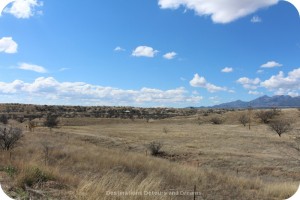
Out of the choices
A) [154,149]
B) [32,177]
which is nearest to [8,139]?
[154,149]

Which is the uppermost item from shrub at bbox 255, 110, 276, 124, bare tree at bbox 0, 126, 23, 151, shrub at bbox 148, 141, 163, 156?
shrub at bbox 255, 110, 276, 124

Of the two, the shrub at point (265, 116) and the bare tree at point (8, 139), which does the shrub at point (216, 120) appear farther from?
the bare tree at point (8, 139)

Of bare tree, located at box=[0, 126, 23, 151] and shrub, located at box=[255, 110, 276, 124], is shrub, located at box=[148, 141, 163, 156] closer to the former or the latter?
bare tree, located at box=[0, 126, 23, 151]

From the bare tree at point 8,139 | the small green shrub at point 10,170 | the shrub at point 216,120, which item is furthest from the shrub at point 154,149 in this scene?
the shrub at point 216,120

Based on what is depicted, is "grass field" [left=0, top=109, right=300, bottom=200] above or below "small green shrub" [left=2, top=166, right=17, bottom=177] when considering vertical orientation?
below

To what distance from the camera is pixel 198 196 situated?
12133 mm

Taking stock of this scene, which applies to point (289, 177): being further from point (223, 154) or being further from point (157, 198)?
point (157, 198)

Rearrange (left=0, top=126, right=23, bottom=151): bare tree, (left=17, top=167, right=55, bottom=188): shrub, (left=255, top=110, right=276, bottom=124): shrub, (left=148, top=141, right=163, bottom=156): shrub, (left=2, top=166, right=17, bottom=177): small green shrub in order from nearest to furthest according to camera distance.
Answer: (left=17, top=167, right=55, bottom=188): shrub
(left=2, top=166, right=17, bottom=177): small green shrub
(left=0, top=126, right=23, bottom=151): bare tree
(left=148, top=141, right=163, bottom=156): shrub
(left=255, top=110, right=276, bottom=124): shrub

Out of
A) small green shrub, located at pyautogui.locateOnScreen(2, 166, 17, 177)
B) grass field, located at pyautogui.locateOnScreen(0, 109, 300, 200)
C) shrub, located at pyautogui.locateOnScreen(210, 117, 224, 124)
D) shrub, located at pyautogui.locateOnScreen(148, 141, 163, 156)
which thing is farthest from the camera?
shrub, located at pyautogui.locateOnScreen(210, 117, 224, 124)

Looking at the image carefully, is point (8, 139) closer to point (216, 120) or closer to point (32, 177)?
point (32, 177)

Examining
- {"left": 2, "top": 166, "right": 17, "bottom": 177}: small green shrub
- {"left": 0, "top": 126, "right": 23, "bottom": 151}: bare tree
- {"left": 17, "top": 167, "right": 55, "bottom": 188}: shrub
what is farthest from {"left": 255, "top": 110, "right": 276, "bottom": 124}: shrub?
{"left": 17, "top": 167, "right": 55, "bottom": 188}: shrub

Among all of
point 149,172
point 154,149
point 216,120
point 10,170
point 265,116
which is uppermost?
point 265,116

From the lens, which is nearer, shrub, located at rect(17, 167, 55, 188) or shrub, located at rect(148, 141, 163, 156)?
shrub, located at rect(17, 167, 55, 188)

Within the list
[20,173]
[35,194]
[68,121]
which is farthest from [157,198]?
[68,121]
